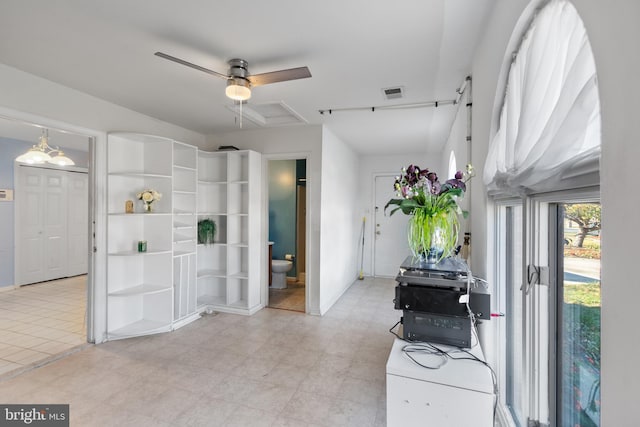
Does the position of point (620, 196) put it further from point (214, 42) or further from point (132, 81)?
point (132, 81)

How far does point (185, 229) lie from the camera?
3.79 meters

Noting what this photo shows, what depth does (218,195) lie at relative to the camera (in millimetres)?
4195

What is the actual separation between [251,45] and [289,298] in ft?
11.4

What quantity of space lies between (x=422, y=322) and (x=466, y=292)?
27 cm

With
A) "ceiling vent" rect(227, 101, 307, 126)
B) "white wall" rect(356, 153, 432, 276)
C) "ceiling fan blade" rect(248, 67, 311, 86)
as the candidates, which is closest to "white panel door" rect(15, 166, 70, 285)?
"ceiling vent" rect(227, 101, 307, 126)

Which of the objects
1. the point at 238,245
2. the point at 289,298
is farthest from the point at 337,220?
the point at 238,245

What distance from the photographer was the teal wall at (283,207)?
540 cm

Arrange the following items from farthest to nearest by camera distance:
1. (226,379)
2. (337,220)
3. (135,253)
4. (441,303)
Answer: (337,220) → (135,253) → (226,379) → (441,303)

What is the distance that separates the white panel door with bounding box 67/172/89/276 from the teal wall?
3.51m

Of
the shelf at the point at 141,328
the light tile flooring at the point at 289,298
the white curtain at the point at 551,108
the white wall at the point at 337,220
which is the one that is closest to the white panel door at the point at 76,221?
the shelf at the point at 141,328

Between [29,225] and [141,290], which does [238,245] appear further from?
[29,225]

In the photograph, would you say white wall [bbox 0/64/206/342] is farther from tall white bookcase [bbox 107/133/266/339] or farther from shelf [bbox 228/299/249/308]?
shelf [bbox 228/299/249/308]

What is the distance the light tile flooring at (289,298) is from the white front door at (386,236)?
1679 mm

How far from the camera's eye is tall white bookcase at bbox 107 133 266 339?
3.15m
